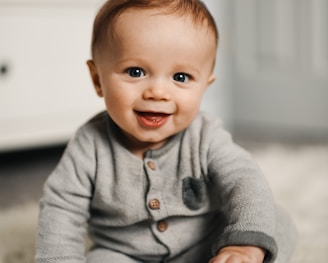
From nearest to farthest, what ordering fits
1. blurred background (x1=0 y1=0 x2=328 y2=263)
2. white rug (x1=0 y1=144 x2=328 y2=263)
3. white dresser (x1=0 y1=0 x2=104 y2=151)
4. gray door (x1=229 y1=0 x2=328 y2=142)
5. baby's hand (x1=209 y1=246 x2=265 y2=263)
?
baby's hand (x1=209 y1=246 x2=265 y2=263)
white rug (x1=0 y1=144 x2=328 y2=263)
blurred background (x1=0 y1=0 x2=328 y2=263)
white dresser (x1=0 y1=0 x2=104 y2=151)
gray door (x1=229 y1=0 x2=328 y2=142)

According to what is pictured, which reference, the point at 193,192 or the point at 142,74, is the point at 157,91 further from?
the point at 193,192

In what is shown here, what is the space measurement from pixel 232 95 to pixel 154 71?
62.4 inches

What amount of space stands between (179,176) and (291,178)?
0.63 m

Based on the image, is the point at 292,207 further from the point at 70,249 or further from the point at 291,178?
the point at 70,249

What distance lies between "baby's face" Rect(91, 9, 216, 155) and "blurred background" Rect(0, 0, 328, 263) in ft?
1.02

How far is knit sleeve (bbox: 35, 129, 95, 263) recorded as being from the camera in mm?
708

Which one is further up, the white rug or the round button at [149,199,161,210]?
the round button at [149,199,161,210]

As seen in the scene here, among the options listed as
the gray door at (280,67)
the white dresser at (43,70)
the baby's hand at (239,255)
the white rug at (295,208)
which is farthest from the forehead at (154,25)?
the gray door at (280,67)

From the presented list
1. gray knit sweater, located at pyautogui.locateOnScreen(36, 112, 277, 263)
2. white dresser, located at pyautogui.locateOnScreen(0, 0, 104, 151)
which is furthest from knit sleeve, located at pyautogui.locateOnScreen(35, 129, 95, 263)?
white dresser, located at pyautogui.locateOnScreen(0, 0, 104, 151)

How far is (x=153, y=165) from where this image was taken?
74 centimetres

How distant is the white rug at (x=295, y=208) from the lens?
87 cm

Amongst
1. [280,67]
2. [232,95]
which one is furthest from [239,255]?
[232,95]

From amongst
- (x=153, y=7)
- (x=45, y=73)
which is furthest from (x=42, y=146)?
(x=153, y=7)

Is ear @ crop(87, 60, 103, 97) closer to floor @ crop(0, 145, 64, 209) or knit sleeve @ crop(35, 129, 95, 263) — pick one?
knit sleeve @ crop(35, 129, 95, 263)
